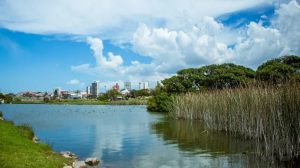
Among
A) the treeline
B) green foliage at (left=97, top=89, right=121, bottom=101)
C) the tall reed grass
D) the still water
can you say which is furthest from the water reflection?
green foliage at (left=97, top=89, right=121, bottom=101)

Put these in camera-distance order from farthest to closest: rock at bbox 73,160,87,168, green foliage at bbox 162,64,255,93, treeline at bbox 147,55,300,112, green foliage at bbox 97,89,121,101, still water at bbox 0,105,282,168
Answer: green foliage at bbox 97,89,121,101, green foliage at bbox 162,64,255,93, treeline at bbox 147,55,300,112, still water at bbox 0,105,282,168, rock at bbox 73,160,87,168

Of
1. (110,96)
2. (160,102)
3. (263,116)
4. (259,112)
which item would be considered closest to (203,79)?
(160,102)

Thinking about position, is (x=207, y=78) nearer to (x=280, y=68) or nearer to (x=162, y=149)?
(x=280, y=68)

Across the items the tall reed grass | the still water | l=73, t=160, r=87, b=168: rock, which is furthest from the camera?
the still water

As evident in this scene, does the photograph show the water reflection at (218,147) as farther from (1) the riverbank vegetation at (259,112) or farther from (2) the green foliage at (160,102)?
(2) the green foliage at (160,102)

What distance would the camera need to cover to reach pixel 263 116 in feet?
53.3

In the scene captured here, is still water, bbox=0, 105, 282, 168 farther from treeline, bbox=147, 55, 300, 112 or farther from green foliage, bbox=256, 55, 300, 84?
treeline, bbox=147, 55, 300, 112

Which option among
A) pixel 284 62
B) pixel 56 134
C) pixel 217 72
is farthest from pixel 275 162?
pixel 217 72

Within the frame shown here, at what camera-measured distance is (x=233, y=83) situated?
5922cm

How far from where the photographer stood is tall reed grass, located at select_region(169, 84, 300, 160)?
14664mm

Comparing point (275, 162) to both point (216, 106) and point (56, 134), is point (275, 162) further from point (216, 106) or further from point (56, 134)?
point (56, 134)

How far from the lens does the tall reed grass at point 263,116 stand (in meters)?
14.7

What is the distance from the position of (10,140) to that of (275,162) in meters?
12.0

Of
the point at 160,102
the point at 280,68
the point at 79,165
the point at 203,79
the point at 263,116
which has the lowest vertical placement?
the point at 79,165
